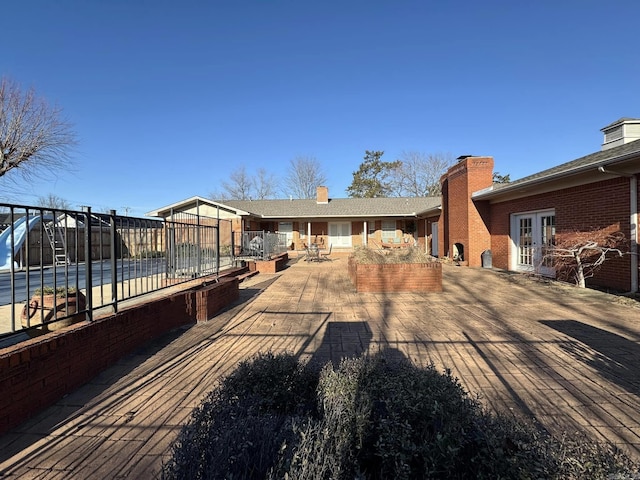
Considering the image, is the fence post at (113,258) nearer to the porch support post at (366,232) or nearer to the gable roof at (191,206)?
the gable roof at (191,206)

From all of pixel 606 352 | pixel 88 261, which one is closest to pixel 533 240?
pixel 606 352

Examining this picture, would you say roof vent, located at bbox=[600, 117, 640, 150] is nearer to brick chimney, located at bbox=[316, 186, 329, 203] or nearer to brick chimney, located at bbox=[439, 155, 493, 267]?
brick chimney, located at bbox=[439, 155, 493, 267]

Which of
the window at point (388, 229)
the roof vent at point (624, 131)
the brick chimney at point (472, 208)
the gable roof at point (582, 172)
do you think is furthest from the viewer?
the window at point (388, 229)

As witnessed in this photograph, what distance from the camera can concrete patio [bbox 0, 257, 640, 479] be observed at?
2439 mm

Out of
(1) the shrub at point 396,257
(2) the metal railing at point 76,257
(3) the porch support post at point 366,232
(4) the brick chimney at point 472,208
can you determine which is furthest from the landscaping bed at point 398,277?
(3) the porch support post at point 366,232

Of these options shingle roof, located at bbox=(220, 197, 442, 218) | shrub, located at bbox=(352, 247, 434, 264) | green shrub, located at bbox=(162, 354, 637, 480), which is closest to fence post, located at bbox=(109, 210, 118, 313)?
green shrub, located at bbox=(162, 354, 637, 480)

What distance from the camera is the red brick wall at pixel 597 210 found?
774 centimetres

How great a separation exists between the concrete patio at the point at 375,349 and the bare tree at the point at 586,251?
3.09 ft

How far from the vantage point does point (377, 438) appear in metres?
1.80

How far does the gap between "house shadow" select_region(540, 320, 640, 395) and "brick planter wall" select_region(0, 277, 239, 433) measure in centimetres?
516

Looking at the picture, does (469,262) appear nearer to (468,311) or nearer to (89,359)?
(468,311)

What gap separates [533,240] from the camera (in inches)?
451

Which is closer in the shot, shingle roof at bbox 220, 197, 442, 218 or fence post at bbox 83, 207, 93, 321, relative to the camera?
fence post at bbox 83, 207, 93, 321

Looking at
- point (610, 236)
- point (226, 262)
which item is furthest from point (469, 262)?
point (226, 262)
